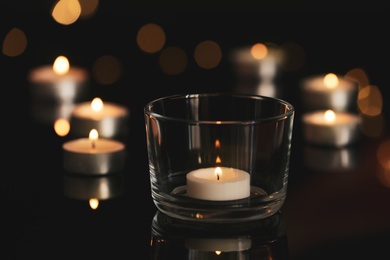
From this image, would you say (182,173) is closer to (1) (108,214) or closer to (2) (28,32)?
(1) (108,214)

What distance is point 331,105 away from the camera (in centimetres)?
169

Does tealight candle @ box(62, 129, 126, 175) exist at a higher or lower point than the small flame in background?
lower

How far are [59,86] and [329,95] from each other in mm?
562

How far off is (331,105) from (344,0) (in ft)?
3.12

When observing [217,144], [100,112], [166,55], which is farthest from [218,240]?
[166,55]

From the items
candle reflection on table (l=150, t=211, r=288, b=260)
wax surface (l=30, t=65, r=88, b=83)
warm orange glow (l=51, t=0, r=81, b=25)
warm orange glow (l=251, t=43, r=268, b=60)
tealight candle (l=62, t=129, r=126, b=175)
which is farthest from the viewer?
warm orange glow (l=51, t=0, r=81, b=25)

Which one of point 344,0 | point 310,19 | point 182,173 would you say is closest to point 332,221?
point 182,173

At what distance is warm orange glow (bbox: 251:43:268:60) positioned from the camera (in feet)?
6.61

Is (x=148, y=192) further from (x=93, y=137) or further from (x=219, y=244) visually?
(x=219, y=244)

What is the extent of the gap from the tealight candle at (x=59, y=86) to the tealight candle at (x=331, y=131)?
55cm

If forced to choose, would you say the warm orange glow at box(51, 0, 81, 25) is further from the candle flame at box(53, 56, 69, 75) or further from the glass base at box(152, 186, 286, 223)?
the glass base at box(152, 186, 286, 223)

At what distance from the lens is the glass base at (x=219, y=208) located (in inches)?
40.0

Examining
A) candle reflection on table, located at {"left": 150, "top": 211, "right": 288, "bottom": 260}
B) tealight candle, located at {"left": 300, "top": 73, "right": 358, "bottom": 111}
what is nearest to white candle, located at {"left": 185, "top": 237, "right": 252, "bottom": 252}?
candle reflection on table, located at {"left": 150, "top": 211, "right": 288, "bottom": 260}

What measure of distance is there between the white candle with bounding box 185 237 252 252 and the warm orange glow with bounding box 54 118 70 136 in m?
0.60
